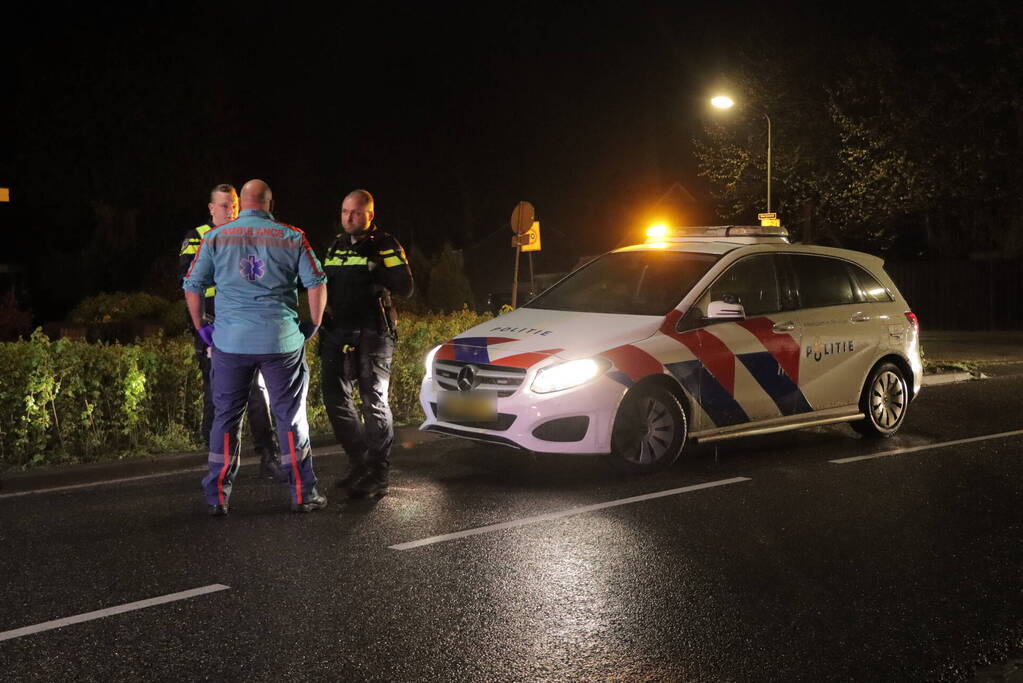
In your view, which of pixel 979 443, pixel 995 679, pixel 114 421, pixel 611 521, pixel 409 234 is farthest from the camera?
pixel 409 234

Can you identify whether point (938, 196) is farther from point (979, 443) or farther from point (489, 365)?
point (489, 365)

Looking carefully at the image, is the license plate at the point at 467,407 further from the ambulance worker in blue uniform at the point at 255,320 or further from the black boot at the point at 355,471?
the ambulance worker in blue uniform at the point at 255,320

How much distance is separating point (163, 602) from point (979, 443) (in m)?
6.94

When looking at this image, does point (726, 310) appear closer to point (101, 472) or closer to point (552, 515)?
point (552, 515)

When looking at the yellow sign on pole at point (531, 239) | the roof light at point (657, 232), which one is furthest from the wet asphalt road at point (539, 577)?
the yellow sign on pole at point (531, 239)

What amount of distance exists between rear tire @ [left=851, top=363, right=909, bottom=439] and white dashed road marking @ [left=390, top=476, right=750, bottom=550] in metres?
2.11

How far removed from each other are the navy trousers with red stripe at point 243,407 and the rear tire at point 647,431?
2.14m

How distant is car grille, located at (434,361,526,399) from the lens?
826 centimetres

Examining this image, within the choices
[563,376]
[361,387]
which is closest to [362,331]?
[361,387]

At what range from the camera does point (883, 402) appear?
1033 cm

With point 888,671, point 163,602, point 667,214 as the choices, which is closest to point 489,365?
point 163,602

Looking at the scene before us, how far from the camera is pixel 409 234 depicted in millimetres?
74188

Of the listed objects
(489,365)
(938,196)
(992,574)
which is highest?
(938,196)

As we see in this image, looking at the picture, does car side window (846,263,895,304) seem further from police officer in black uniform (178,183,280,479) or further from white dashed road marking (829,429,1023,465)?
police officer in black uniform (178,183,280,479)
